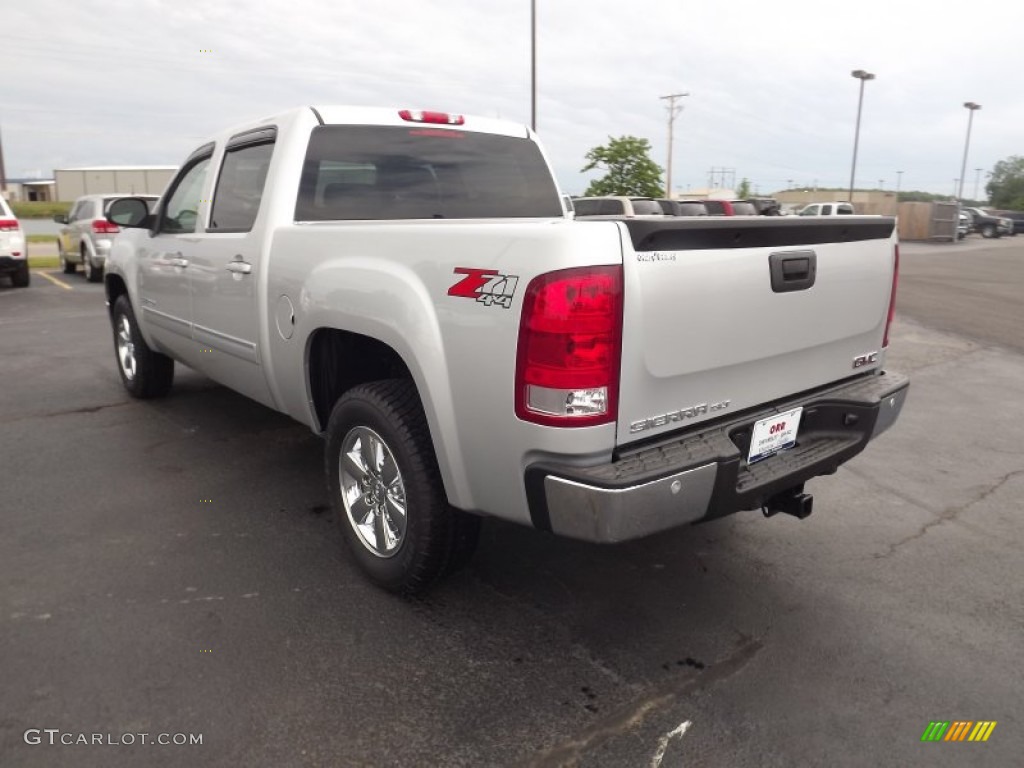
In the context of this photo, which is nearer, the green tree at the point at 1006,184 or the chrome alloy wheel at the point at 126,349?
the chrome alloy wheel at the point at 126,349

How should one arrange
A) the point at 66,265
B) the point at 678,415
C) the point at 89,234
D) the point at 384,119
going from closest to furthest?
the point at 678,415
the point at 384,119
the point at 89,234
the point at 66,265

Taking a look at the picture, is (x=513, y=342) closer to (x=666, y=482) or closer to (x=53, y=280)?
(x=666, y=482)

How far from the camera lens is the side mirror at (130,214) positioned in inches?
195

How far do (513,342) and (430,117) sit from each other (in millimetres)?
2359

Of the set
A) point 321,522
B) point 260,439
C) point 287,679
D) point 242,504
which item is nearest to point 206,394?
point 260,439

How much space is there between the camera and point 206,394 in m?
6.23

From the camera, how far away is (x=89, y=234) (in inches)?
576

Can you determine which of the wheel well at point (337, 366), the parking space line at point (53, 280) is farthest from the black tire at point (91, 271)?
the wheel well at point (337, 366)

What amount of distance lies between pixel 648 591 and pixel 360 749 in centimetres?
138

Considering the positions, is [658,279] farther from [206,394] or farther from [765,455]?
[206,394]

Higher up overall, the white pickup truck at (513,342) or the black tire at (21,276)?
the white pickup truck at (513,342)

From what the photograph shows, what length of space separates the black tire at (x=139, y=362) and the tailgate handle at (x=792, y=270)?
4.54 meters

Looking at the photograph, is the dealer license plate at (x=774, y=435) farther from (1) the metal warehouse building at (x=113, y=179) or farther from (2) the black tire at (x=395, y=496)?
(1) the metal warehouse building at (x=113, y=179)

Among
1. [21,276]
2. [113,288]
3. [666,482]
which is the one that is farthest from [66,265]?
[666,482]
